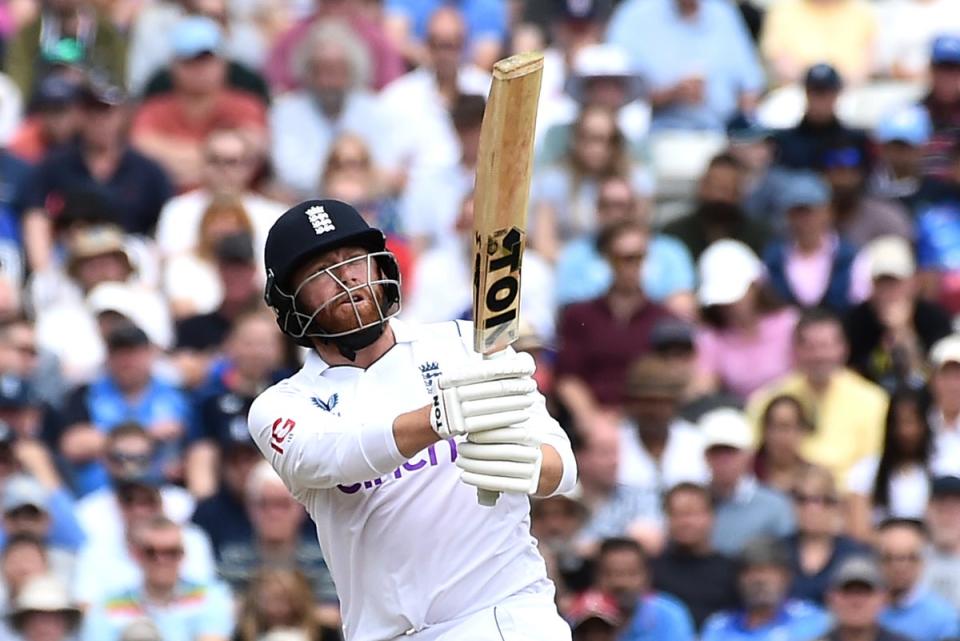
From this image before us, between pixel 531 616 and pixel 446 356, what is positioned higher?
pixel 446 356

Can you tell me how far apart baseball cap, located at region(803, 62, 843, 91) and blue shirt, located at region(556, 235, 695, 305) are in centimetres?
162

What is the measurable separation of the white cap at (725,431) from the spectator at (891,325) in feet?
4.06

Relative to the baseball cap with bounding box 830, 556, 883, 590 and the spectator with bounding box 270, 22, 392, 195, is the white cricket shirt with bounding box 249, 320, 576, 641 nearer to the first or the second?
the baseball cap with bounding box 830, 556, 883, 590

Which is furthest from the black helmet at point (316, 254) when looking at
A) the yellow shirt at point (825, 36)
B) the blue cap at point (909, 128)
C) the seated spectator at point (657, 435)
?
the yellow shirt at point (825, 36)

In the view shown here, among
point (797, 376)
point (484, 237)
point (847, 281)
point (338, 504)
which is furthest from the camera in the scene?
point (847, 281)

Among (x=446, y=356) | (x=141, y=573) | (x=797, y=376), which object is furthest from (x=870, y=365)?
(x=446, y=356)

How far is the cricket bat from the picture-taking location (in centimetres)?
579

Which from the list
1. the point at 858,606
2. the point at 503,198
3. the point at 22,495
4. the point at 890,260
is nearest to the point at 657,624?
the point at 858,606

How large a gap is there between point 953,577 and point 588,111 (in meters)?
3.63

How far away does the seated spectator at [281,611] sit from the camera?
10.3 meters

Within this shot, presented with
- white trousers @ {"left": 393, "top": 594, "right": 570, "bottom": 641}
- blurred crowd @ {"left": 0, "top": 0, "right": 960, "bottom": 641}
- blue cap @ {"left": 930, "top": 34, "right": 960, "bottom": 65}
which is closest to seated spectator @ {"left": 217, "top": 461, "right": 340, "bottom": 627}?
blurred crowd @ {"left": 0, "top": 0, "right": 960, "bottom": 641}

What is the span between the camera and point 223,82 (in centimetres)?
1423

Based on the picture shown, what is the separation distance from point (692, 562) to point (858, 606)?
0.88m

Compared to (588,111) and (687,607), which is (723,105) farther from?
(687,607)
